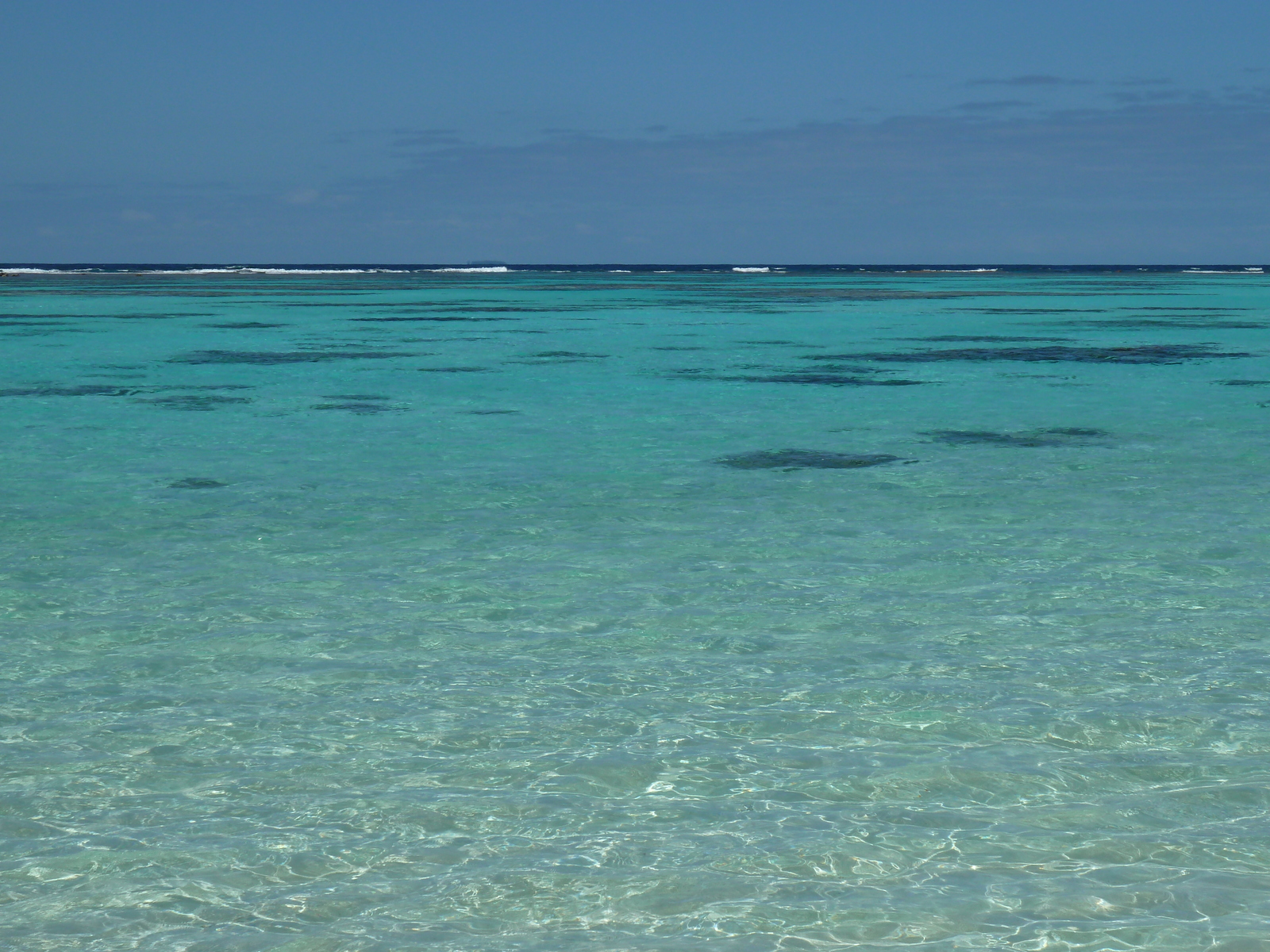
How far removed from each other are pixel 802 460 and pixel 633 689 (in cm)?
801

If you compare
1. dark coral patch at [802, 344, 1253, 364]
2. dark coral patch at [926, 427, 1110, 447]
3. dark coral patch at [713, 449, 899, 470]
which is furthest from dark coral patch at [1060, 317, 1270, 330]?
dark coral patch at [713, 449, 899, 470]

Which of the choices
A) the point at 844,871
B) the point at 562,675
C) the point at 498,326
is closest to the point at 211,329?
the point at 498,326

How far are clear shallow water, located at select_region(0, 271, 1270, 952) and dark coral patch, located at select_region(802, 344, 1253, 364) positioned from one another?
1114 centimetres

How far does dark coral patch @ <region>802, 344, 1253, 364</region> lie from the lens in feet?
93.8

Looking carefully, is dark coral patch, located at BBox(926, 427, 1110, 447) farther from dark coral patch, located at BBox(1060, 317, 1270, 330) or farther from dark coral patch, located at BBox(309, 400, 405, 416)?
dark coral patch, located at BBox(1060, 317, 1270, 330)

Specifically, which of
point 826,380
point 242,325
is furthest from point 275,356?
point 242,325

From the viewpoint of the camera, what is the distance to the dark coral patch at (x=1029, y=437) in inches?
632

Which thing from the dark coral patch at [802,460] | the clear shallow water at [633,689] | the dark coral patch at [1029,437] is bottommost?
the clear shallow water at [633,689]

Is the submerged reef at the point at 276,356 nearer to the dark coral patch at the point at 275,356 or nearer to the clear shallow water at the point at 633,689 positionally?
the dark coral patch at the point at 275,356

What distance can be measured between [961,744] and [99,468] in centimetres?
1056

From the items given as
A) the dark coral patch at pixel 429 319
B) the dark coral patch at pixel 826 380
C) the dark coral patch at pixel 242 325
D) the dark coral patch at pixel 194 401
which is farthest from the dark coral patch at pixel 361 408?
the dark coral patch at pixel 429 319

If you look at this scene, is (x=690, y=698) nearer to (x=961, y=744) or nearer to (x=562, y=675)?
(x=562, y=675)

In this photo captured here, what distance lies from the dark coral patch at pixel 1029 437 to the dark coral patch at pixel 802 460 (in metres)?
1.56

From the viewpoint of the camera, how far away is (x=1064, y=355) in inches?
1184
